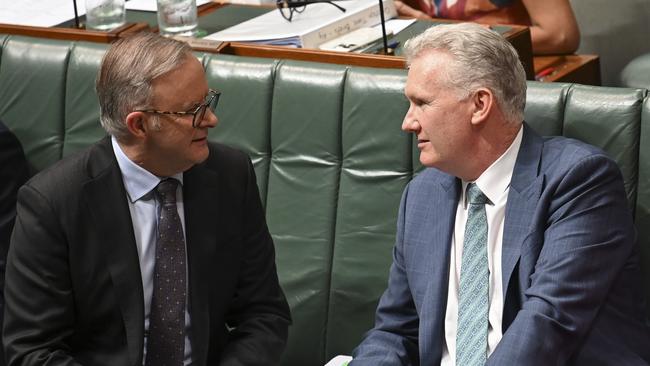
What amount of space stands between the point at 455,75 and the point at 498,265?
39 centimetres

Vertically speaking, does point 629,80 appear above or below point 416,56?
below

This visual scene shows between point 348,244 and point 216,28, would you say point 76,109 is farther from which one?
point 348,244

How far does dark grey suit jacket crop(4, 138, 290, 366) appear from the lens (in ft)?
7.60

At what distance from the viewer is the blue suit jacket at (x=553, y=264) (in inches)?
84.7

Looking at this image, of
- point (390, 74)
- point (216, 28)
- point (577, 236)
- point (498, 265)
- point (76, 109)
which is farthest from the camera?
point (216, 28)

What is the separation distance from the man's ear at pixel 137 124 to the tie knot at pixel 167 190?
12 centimetres

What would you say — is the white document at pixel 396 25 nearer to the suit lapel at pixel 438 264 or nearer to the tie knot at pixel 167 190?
the suit lapel at pixel 438 264

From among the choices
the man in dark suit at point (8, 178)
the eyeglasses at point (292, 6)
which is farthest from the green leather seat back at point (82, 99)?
the eyeglasses at point (292, 6)

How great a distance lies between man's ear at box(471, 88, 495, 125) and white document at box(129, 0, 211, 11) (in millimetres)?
1619

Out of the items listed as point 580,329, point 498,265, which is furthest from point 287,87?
point 580,329

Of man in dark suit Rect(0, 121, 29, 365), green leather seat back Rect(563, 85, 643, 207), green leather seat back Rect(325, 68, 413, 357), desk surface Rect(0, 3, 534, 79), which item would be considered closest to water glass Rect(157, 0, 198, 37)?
desk surface Rect(0, 3, 534, 79)

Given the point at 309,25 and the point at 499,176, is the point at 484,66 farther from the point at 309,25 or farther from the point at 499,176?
the point at 309,25

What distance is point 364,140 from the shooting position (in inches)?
110

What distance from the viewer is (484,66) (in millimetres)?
2279
